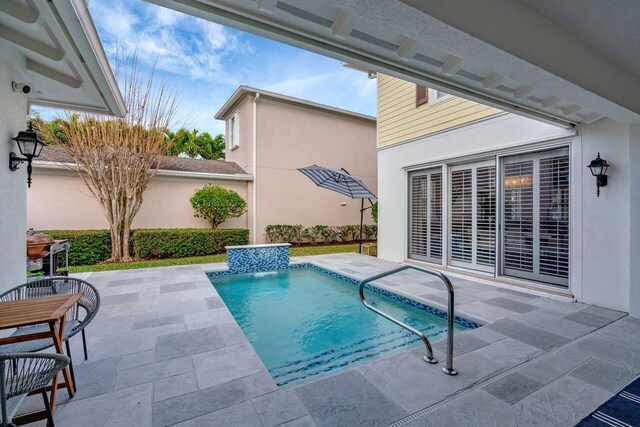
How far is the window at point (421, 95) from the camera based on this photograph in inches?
320

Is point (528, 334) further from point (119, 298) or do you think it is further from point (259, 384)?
point (119, 298)

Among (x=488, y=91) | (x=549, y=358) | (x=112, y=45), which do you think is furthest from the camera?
(x=112, y=45)

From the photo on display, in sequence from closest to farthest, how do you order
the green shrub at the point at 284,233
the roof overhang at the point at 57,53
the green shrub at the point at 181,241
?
the roof overhang at the point at 57,53, the green shrub at the point at 181,241, the green shrub at the point at 284,233

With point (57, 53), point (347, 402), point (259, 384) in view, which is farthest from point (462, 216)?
point (57, 53)

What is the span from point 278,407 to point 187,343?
1857mm

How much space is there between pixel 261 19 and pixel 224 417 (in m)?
3.38

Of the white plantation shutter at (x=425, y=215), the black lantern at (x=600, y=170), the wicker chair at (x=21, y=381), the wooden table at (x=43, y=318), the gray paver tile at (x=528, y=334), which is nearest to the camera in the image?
the wicker chair at (x=21, y=381)

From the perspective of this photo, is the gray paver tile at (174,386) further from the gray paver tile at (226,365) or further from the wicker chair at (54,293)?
the wicker chair at (54,293)

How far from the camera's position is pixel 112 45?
8.07 m

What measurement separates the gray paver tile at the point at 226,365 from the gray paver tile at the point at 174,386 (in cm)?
7

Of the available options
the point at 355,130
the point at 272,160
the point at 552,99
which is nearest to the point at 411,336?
the point at 552,99

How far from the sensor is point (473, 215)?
23.4 ft

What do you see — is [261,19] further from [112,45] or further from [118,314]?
[112,45]

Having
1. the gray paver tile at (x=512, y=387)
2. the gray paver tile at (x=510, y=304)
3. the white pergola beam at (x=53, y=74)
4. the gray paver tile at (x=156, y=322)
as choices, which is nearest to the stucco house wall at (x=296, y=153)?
the gray paver tile at (x=156, y=322)
